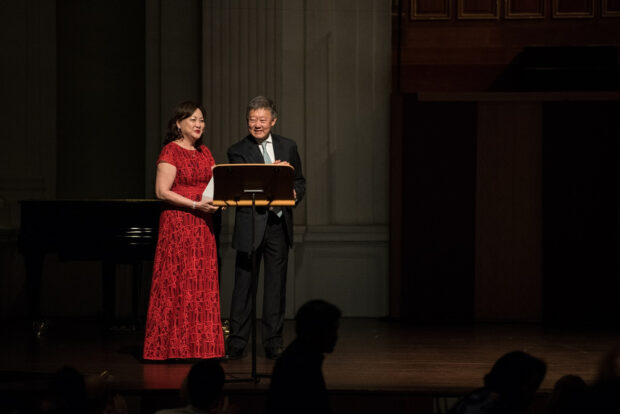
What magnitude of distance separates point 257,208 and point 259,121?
0.46 meters

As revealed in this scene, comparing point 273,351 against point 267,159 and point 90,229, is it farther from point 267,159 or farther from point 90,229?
point 90,229

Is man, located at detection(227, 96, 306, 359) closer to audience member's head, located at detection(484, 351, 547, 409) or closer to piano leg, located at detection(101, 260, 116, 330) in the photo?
piano leg, located at detection(101, 260, 116, 330)

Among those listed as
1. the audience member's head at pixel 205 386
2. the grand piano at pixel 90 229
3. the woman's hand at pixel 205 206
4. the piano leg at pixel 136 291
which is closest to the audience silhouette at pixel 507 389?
the audience member's head at pixel 205 386

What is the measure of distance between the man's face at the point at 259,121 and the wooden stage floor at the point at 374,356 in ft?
4.03

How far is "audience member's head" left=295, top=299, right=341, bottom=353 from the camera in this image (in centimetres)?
307

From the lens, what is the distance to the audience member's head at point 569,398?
9.07 ft

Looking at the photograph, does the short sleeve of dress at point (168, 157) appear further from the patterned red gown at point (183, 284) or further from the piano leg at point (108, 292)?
the piano leg at point (108, 292)

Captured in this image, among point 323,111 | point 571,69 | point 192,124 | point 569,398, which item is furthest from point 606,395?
point 323,111

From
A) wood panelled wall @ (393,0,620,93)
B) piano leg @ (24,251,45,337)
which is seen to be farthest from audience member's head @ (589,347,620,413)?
wood panelled wall @ (393,0,620,93)

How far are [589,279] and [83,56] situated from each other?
4.13 m

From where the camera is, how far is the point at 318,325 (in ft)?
10.1

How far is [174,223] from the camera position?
16.9 feet

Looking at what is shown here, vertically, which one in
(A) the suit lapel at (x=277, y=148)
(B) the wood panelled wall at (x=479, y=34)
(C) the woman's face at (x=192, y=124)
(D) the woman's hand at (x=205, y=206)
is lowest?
(D) the woman's hand at (x=205, y=206)

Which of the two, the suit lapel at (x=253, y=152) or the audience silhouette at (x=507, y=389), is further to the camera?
the suit lapel at (x=253, y=152)
